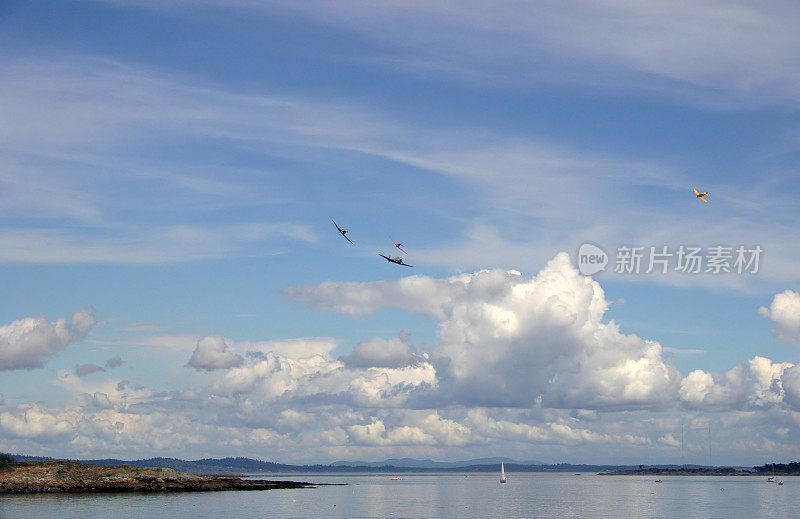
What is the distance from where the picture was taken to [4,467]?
18862 centimetres

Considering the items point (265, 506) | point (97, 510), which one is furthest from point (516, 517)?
point (97, 510)

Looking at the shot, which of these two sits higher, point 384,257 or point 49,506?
point 384,257

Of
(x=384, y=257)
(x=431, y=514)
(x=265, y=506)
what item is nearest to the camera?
(x=384, y=257)

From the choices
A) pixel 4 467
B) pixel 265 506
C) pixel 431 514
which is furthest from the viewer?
pixel 4 467

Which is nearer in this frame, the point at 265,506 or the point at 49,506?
the point at 49,506

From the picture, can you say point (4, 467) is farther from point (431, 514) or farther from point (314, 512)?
point (431, 514)

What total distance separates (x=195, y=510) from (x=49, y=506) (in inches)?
1138

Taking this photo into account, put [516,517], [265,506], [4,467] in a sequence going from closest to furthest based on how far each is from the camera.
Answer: [516,517] → [265,506] → [4,467]

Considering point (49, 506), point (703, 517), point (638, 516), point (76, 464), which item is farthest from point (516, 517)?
point (76, 464)

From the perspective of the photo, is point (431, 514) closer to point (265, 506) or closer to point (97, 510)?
point (265, 506)

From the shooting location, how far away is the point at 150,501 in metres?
169

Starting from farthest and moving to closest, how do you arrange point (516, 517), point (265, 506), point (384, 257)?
1. point (265, 506)
2. point (516, 517)
3. point (384, 257)

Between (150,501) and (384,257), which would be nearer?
(384,257)

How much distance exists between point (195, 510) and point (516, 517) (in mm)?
62907
